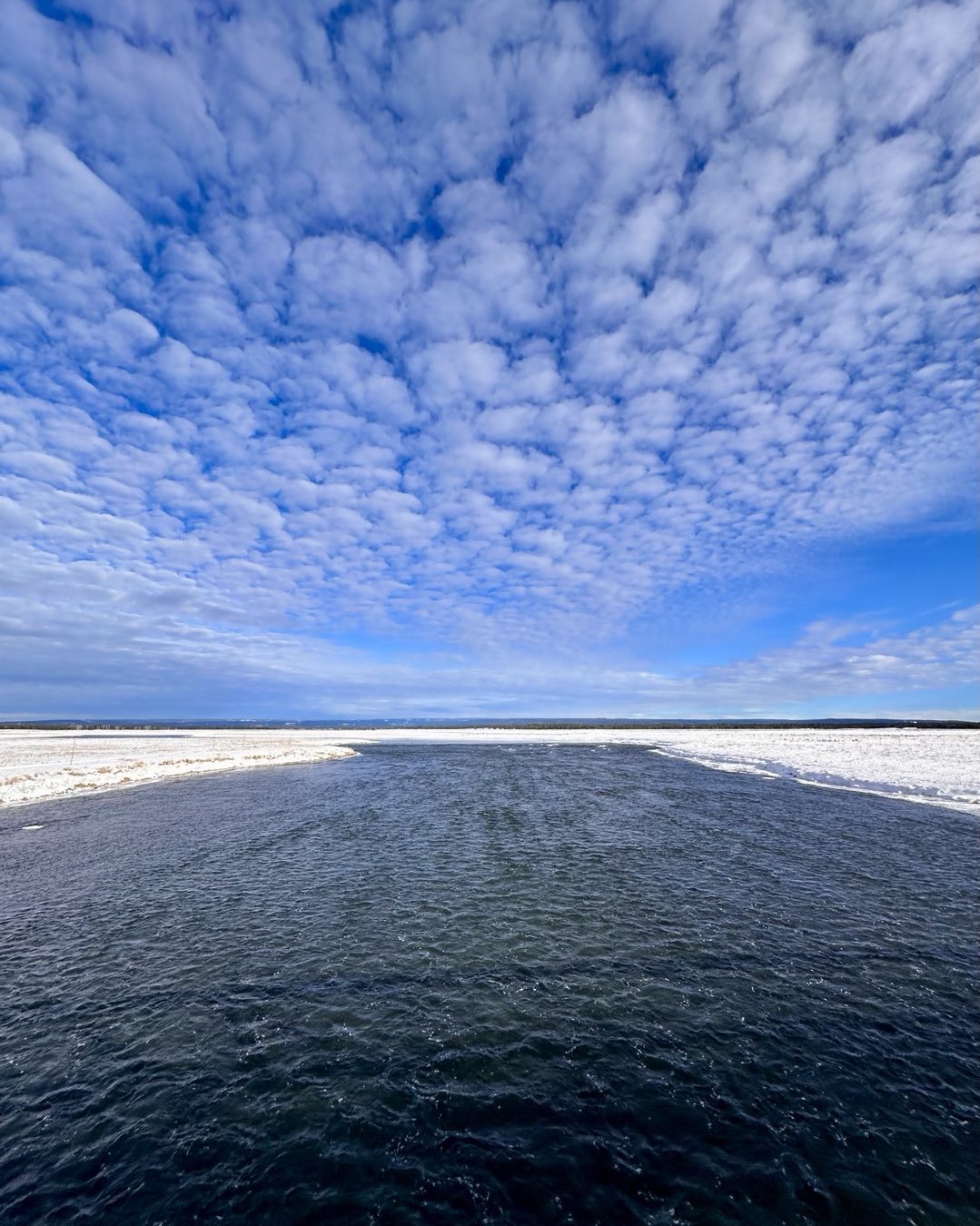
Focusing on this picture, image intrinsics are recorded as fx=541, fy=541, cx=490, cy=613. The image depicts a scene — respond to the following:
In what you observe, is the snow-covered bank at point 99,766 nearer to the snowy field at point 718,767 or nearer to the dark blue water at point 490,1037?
the snowy field at point 718,767

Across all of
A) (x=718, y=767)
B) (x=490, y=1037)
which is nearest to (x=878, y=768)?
(x=718, y=767)

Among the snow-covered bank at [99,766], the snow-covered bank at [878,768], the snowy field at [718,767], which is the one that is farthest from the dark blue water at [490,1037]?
the snow-covered bank at [99,766]

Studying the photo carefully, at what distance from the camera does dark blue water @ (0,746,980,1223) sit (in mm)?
7816

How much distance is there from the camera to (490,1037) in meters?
11.1

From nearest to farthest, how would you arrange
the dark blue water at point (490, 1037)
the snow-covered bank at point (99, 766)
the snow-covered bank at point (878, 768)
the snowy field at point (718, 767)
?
1. the dark blue water at point (490, 1037)
2. the snow-covered bank at point (878, 768)
3. the snowy field at point (718, 767)
4. the snow-covered bank at point (99, 766)

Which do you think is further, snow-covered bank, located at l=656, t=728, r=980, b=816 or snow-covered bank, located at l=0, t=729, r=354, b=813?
snow-covered bank, located at l=0, t=729, r=354, b=813

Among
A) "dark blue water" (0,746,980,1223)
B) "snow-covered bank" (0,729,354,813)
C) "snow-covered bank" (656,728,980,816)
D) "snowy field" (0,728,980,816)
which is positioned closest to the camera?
"dark blue water" (0,746,980,1223)

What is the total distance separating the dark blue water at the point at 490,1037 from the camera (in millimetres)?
7816

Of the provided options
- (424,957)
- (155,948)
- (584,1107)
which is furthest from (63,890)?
(584,1107)

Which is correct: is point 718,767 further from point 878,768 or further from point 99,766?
point 99,766

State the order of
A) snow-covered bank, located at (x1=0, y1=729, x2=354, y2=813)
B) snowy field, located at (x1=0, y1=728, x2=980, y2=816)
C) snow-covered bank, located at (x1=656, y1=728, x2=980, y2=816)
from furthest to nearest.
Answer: snow-covered bank, located at (x1=0, y1=729, x2=354, y2=813) → snowy field, located at (x1=0, y1=728, x2=980, y2=816) → snow-covered bank, located at (x1=656, y1=728, x2=980, y2=816)

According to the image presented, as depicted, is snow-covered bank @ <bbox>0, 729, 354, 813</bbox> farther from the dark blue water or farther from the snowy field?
the dark blue water

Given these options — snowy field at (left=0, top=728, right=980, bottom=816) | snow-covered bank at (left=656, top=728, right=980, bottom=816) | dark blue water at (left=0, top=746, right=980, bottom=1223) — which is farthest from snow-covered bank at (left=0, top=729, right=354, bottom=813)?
snow-covered bank at (left=656, top=728, right=980, bottom=816)

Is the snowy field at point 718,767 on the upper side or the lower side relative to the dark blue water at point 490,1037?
upper
